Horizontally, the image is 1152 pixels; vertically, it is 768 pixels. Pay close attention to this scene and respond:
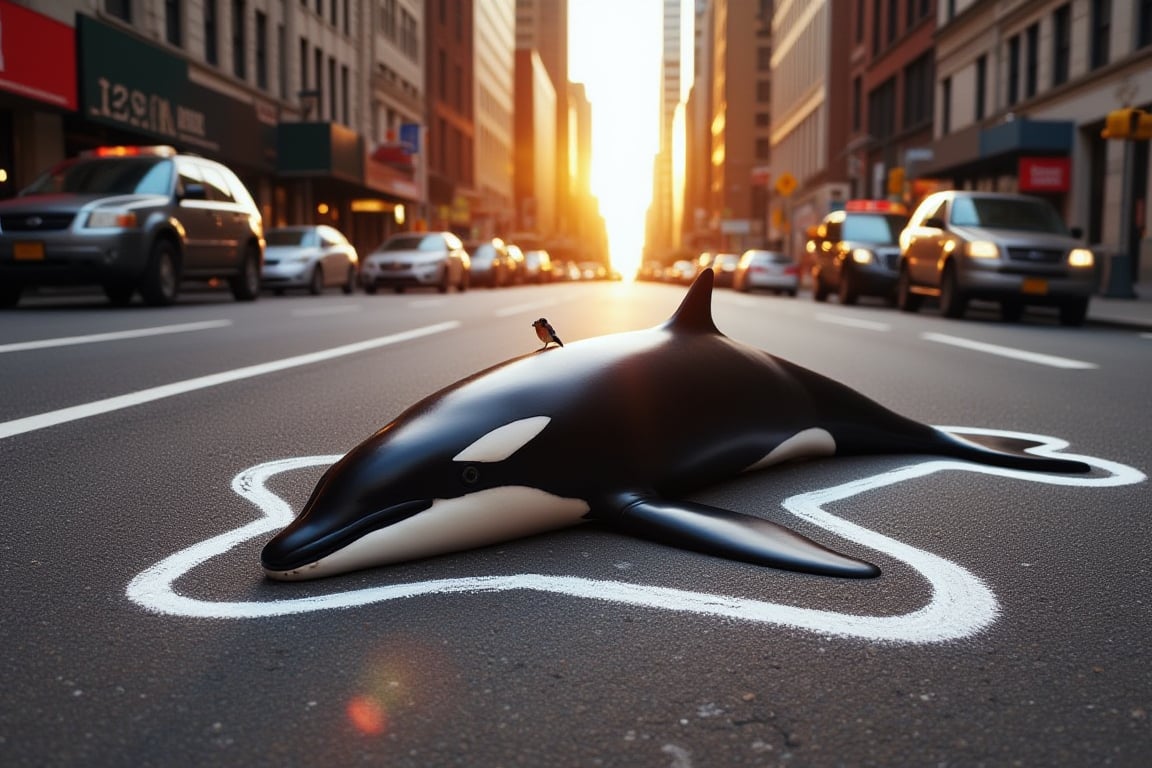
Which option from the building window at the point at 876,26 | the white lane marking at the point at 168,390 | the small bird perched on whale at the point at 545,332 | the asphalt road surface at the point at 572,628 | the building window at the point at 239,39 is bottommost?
the asphalt road surface at the point at 572,628

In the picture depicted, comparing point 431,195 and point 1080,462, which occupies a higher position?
point 431,195

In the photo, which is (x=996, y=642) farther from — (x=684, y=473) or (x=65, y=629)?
(x=65, y=629)

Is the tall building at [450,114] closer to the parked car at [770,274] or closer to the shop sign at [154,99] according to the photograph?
the shop sign at [154,99]

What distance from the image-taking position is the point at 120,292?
54.7ft

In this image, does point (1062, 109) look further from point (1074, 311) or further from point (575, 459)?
point (575, 459)

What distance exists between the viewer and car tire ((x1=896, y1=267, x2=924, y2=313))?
65.4 feet

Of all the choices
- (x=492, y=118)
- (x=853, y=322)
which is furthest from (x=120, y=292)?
(x=492, y=118)

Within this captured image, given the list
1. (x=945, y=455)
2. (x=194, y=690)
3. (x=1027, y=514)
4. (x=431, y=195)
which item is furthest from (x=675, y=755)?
(x=431, y=195)

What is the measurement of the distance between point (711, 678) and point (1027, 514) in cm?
191

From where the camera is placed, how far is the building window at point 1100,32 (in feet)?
96.0

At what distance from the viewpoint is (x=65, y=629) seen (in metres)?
2.46

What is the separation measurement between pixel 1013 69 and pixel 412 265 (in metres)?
19.9

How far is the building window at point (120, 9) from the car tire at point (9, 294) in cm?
1279

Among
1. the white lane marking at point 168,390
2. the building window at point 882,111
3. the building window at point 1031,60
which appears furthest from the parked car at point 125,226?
the building window at point 882,111
